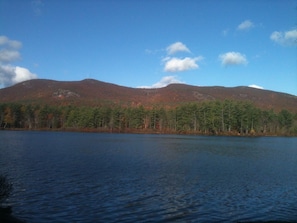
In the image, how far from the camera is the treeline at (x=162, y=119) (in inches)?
5320

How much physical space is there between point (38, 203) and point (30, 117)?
155m

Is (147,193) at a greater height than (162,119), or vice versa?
(162,119)

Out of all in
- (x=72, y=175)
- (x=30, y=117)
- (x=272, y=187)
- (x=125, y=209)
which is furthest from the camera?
(x=30, y=117)

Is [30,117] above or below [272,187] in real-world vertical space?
above

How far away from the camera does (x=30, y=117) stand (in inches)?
6417

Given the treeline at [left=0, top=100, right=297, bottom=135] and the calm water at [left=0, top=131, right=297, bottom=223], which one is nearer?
the calm water at [left=0, top=131, right=297, bottom=223]

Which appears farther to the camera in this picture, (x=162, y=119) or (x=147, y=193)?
(x=162, y=119)

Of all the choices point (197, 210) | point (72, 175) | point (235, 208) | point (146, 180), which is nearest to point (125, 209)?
point (197, 210)

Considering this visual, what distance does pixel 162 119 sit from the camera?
159 metres

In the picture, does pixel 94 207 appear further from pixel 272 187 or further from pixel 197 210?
pixel 272 187

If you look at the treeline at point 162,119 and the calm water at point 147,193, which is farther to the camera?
the treeline at point 162,119

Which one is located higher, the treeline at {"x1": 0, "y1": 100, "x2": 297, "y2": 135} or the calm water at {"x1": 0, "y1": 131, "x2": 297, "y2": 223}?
the treeline at {"x1": 0, "y1": 100, "x2": 297, "y2": 135}

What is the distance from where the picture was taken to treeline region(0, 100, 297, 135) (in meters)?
135

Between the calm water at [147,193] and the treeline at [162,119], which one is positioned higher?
the treeline at [162,119]
